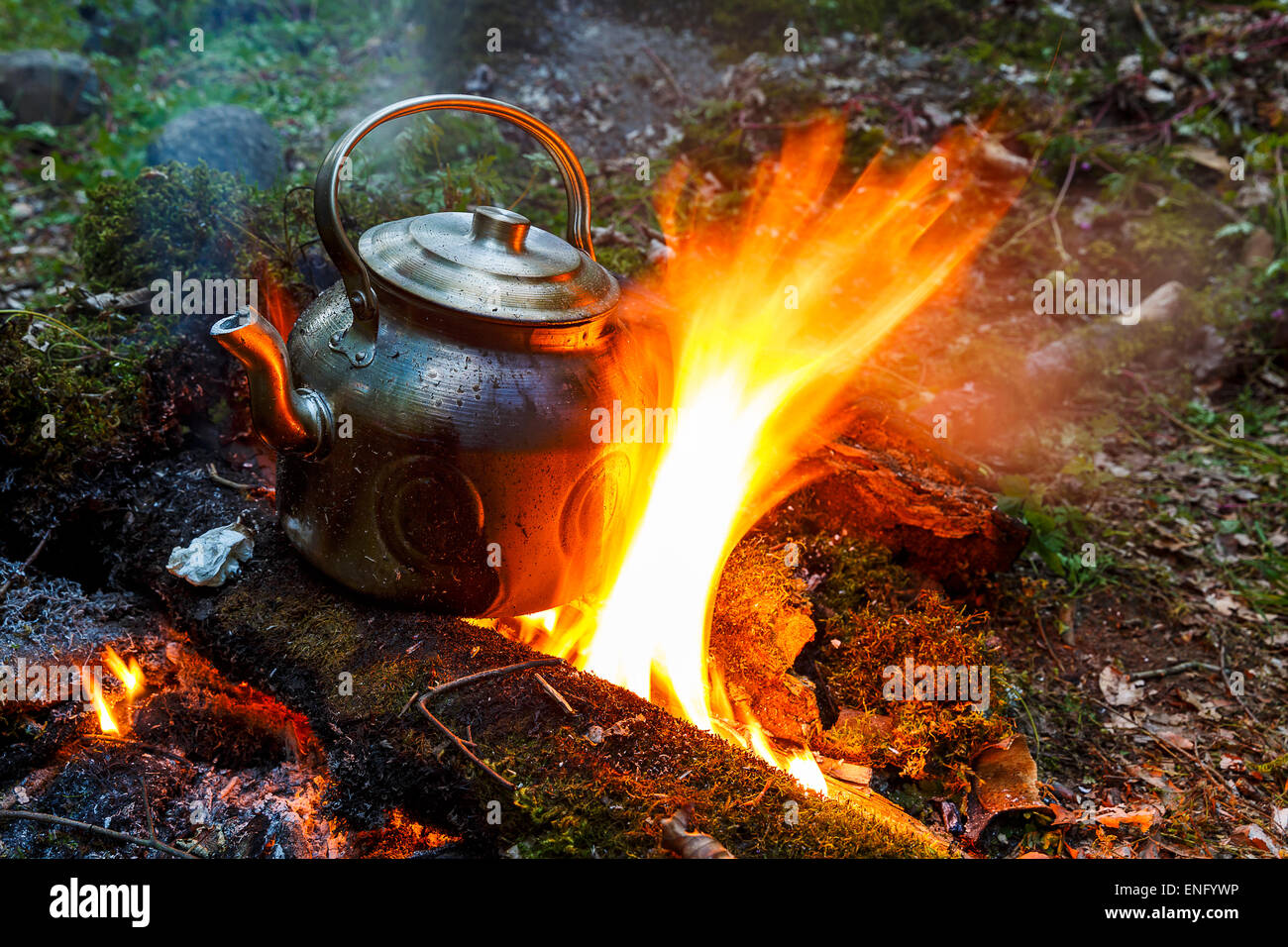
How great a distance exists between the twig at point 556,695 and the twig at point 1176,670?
2792 millimetres

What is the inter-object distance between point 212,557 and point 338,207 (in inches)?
54.9

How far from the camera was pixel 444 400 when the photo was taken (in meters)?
2.38

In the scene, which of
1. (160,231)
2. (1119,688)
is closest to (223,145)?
(160,231)

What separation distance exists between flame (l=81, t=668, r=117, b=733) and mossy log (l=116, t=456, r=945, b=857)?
1.01 ft

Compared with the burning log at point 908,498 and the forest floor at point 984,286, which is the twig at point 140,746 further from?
the burning log at point 908,498

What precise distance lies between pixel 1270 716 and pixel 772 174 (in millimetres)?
4922

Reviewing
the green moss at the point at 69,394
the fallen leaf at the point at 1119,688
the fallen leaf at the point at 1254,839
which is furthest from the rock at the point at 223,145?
the fallen leaf at the point at 1254,839

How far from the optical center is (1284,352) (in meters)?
5.61

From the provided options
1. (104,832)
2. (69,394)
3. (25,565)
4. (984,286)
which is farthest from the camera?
(984,286)

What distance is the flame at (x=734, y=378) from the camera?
3.05 meters

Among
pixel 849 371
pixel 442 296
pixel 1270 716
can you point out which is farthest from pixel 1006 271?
pixel 442 296

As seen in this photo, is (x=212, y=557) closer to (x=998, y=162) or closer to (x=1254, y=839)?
(x=1254, y=839)

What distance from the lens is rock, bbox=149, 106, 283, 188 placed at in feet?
17.5
